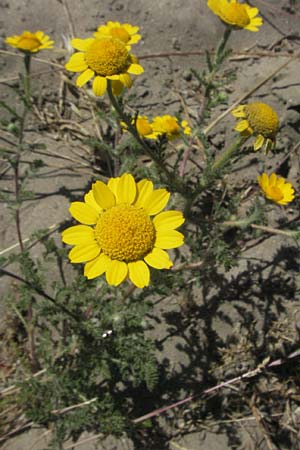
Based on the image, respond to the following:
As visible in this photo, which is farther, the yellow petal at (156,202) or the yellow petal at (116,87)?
the yellow petal at (116,87)

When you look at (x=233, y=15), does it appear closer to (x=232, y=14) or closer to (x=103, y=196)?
(x=232, y=14)

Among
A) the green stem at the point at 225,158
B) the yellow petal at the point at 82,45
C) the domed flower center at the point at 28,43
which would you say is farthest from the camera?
the domed flower center at the point at 28,43

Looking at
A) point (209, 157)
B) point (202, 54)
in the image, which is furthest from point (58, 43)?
point (209, 157)

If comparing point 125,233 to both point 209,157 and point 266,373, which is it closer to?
point 209,157

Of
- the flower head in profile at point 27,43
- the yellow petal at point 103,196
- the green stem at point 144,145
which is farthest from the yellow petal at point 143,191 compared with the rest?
the flower head in profile at point 27,43

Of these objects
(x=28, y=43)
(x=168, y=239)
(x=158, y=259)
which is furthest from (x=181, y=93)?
(x=158, y=259)

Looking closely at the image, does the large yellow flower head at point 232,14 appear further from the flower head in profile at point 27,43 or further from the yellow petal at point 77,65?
the flower head in profile at point 27,43

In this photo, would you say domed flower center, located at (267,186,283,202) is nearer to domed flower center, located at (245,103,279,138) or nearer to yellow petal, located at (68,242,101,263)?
domed flower center, located at (245,103,279,138)

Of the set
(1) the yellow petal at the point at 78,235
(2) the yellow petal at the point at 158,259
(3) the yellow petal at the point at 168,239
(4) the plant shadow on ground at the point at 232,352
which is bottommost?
(4) the plant shadow on ground at the point at 232,352
